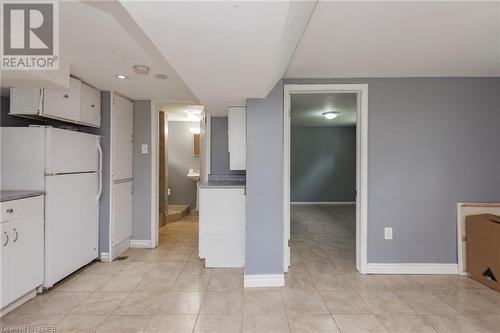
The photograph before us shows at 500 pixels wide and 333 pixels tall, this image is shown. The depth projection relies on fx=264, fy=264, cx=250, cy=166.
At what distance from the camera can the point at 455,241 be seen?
9.61 ft

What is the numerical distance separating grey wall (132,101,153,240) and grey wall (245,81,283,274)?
6.11ft

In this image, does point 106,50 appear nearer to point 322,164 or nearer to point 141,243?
point 141,243

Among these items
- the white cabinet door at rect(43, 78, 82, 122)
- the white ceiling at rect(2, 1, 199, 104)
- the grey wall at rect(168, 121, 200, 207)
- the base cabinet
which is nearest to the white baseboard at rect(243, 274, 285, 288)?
the base cabinet

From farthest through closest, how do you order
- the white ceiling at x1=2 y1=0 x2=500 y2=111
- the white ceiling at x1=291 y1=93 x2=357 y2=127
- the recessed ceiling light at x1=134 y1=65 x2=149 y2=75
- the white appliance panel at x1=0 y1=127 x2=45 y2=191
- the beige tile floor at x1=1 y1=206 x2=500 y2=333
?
the white ceiling at x1=291 y1=93 x2=357 y2=127 < the recessed ceiling light at x1=134 y1=65 x2=149 y2=75 < the white appliance panel at x1=0 y1=127 x2=45 y2=191 < the beige tile floor at x1=1 y1=206 x2=500 y2=333 < the white ceiling at x1=2 y1=0 x2=500 y2=111

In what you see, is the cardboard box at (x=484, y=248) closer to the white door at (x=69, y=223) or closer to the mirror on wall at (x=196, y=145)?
the white door at (x=69, y=223)

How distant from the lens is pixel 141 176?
3.84 m

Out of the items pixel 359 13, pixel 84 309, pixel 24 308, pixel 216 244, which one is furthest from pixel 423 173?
pixel 24 308

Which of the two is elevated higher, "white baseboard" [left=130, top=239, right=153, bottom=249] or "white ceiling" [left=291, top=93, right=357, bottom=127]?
"white ceiling" [left=291, top=93, right=357, bottom=127]

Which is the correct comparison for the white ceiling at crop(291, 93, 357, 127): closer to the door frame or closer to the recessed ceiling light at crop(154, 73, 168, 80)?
the door frame

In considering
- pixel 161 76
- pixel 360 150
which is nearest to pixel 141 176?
pixel 161 76

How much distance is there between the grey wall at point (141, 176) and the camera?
3818 mm

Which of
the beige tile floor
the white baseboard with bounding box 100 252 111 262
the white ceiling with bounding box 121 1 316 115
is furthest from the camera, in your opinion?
the white baseboard with bounding box 100 252 111 262

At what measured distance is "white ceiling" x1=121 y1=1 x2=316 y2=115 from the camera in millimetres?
1098

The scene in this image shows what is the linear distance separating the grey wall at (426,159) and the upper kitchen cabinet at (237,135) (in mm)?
947
